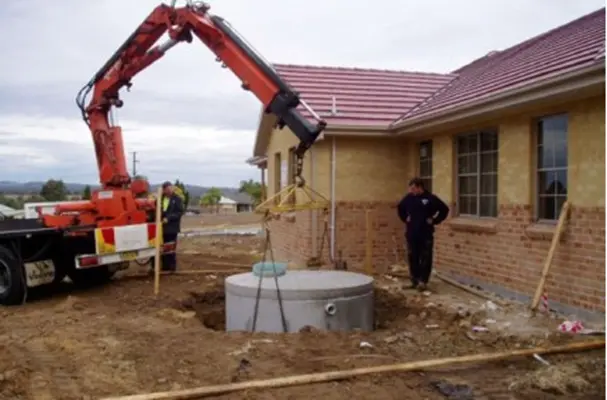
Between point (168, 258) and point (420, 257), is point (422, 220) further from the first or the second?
point (168, 258)

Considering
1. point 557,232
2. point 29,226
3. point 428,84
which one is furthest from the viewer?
point 428,84

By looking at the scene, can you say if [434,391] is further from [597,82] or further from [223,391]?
[597,82]

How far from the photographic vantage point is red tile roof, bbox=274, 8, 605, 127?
9.53 meters

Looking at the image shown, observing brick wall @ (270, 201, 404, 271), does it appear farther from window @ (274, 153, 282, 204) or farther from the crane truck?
window @ (274, 153, 282, 204)

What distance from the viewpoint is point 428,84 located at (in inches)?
603

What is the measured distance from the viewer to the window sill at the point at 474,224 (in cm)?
1035

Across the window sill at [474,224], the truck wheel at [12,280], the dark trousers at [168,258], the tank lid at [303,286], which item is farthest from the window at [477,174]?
the truck wheel at [12,280]

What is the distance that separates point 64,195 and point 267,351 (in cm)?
3389

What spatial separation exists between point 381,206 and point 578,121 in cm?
543

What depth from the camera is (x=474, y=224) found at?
10789 millimetres

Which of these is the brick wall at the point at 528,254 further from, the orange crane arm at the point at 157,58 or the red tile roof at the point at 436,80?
the orange crane arm at the point at 157,58

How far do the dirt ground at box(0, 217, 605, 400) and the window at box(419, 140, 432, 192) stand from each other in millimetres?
2890

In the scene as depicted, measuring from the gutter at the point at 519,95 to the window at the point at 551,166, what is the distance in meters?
0.68

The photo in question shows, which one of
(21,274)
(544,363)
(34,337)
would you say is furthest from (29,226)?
(544,363)
